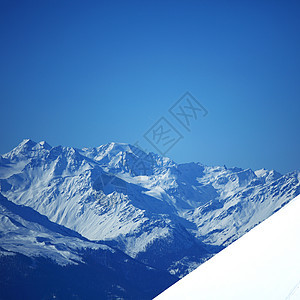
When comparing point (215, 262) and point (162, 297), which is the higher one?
Answer: point (215, 262)

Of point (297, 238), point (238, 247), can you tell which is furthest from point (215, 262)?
point (297, 238)

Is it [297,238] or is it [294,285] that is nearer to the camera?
[294,285]

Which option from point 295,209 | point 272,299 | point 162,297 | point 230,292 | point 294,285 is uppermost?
point 295,209

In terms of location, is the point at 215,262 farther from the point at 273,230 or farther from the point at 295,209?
the point at 295,209

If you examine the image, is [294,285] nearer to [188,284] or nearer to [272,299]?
[272,299]

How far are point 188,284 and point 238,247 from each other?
1.73m

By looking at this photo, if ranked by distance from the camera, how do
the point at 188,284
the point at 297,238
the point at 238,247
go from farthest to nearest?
the point at 238,247 < the point at 188,284 < the point at 297,238

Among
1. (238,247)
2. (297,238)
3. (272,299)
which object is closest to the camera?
(272,299)

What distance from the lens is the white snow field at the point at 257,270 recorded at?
7.22 m

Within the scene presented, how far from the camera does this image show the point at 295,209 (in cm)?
1037

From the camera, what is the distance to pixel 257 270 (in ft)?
26.1

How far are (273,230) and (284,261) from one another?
180 cm

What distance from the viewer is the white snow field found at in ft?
23.7

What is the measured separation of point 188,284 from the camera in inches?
359
